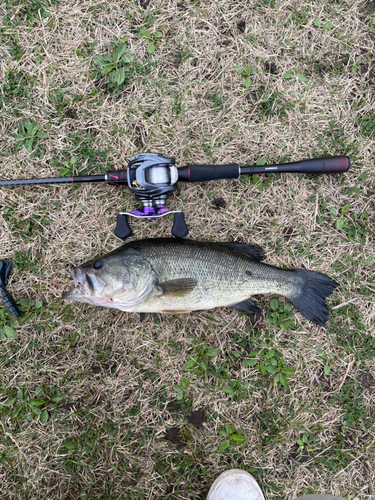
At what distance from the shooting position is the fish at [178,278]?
8.54 feet

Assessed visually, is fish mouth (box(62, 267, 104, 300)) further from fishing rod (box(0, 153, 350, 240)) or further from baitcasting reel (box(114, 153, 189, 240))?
baitcasting reel (box(114, 153, 189, 240))

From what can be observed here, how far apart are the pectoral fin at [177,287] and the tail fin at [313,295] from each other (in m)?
1.06

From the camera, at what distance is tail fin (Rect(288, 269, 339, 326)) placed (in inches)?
119

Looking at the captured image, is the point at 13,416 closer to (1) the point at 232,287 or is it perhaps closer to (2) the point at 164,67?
(1) the point at 232,287

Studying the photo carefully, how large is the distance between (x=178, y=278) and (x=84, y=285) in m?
0.81

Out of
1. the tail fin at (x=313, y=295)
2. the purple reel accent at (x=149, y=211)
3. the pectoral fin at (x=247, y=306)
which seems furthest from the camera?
the tail fin at (x=313, y=295)

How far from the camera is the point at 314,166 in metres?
2.99

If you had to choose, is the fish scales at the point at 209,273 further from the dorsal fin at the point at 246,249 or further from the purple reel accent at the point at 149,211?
the purple reel accent at the point at 149,211

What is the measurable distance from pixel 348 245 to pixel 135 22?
330 cm

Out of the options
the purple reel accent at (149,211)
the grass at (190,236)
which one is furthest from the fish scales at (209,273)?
the grass at (190,236)

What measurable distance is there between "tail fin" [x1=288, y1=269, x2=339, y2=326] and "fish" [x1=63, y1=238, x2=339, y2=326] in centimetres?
2

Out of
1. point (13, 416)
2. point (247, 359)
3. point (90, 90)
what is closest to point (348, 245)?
point (247, 359)

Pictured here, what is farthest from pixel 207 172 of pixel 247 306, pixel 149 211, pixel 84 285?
pixel 84 285

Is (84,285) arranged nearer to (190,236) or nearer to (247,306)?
(190,236)
